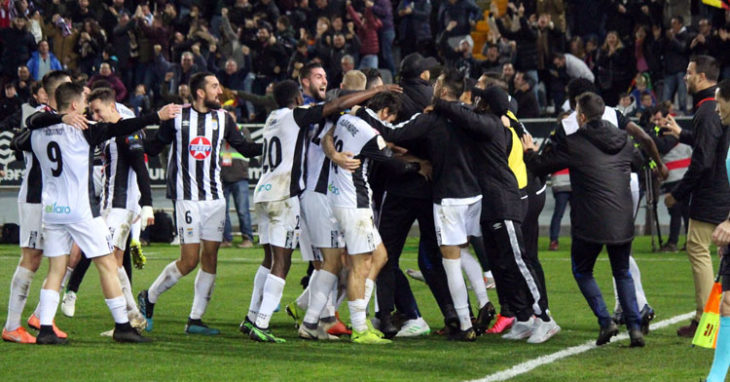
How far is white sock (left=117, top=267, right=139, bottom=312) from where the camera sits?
10.4 m

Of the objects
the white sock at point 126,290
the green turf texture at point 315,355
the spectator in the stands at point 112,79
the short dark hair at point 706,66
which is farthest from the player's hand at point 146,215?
the spectator in the stands at point 112,79

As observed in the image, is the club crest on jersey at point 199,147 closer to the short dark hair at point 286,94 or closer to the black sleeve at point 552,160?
the short dark hair at point 286,94

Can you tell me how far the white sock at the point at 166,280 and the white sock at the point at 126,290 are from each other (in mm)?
182

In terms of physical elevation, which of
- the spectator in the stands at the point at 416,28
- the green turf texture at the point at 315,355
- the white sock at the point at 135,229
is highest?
the spectator in the stands at the point at 416,28

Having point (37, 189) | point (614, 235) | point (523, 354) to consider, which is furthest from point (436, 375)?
point (37, 189)

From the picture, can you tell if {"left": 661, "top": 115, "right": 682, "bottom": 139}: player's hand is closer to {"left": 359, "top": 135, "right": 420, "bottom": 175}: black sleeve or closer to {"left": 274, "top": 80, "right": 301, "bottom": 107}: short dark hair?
{"left": 359, "top": 135, "right": 420, "bottom": 175}: black sleeve

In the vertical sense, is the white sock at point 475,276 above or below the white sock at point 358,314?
above

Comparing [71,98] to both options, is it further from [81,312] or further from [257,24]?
[257,24]

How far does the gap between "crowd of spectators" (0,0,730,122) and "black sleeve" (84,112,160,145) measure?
12331 mm

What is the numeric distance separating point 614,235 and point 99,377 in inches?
153

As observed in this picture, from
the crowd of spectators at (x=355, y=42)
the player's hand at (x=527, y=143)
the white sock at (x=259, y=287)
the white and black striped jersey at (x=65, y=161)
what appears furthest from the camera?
the crowd of spectators at (x=355, y=42)

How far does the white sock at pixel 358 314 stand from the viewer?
30.8 ft

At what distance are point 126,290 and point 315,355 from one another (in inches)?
98.4

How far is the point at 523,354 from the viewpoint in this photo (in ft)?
28.8
